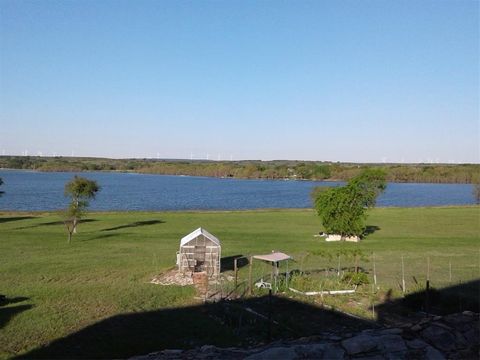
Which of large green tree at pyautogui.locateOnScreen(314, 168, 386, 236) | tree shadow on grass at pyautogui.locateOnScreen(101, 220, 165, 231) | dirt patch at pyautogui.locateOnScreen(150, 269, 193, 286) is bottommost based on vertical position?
tree shadow on grass at pyautogui.locateOnScreen(101, 220, 165, 231)

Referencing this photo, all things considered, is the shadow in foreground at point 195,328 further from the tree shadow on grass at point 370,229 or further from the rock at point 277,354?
the tree shadow on grass at point 370,229

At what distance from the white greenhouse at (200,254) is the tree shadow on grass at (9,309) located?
8.66 m

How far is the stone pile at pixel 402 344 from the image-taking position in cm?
693

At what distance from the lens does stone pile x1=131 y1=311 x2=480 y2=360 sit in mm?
6930

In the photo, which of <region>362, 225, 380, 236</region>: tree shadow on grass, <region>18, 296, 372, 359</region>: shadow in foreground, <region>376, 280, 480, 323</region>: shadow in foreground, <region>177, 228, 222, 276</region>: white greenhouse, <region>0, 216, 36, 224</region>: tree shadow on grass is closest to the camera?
<region>18, 296, 372, 359</region>: shadow in foreground

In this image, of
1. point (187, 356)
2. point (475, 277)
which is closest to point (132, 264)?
point (475, 277)

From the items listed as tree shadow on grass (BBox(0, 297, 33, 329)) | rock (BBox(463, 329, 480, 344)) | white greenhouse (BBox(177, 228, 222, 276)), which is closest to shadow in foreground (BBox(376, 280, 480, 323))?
white greenhouse (BBox(177, 228, 222, 276))

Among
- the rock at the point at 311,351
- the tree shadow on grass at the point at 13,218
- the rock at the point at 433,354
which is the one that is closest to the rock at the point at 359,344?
the rock at the point at 311,351

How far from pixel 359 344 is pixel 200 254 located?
21415 millimetres

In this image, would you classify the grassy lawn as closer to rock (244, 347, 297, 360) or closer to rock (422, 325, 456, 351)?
rock (244, 347, 297, 360)

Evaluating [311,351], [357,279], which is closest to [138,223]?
[357,279]

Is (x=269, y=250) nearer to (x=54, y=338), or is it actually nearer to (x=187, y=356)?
(x=54, y=338)

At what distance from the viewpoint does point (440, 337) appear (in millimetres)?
7277

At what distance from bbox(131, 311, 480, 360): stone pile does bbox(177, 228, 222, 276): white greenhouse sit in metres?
20.1
